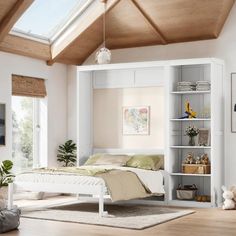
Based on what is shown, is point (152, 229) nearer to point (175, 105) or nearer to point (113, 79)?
point (175, 105)

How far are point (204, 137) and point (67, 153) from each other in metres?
2.63

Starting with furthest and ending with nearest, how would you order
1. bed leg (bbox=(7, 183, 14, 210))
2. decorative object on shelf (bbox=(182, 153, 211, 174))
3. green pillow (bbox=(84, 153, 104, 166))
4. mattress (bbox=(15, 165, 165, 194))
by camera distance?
green pillow (bbox=(84, 153, 104, 166))
decorative object on shelf (bbox=(182, 153, 211, 174))
bed leg (bbox=(7, 183, 14, 210))
mattress (bbox=(15, 165, 165, 194))

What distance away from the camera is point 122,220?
22.8 feet

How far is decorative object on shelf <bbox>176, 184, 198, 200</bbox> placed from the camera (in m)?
8.55

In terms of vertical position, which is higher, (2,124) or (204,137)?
(2,124)

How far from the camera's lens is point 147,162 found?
8.56 meters

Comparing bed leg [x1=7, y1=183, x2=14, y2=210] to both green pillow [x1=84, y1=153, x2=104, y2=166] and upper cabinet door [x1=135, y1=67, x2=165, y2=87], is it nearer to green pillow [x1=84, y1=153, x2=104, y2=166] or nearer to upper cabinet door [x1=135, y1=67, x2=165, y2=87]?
green pillow [x1=84, y1=153, x2=104, y2=166]

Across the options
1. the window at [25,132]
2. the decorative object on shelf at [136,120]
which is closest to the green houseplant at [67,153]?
the window at [25,132]

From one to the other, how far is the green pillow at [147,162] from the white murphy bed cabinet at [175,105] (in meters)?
0.21

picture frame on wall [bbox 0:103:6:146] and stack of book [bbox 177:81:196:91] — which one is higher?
stack of book [bbox 177:81:196:91]

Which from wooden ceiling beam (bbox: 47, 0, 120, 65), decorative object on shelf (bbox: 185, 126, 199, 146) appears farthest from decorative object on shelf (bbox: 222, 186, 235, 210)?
wooden ceiling beam (bbox: 47, 0, 120, 65)

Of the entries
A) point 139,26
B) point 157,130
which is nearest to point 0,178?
point 157,130

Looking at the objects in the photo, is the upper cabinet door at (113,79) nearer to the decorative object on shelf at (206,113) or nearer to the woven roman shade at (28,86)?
the woven roman shade at (28,86)

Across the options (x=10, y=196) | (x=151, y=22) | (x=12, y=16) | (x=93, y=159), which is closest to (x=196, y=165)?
(x=93, y=159)
